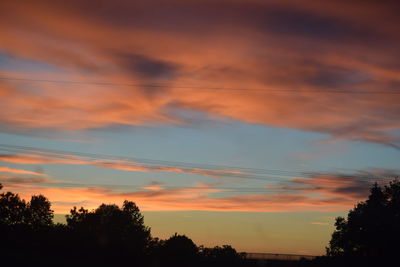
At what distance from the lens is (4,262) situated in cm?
5288

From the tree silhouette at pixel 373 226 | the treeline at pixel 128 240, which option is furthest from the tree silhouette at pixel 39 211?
the tree silhouette at pixel 373 226

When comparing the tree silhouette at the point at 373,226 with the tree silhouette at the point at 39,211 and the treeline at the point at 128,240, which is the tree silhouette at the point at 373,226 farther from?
the tree silhouette at the point at 39,211

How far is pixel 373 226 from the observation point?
111625 mm

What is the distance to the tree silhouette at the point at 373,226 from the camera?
349 feet

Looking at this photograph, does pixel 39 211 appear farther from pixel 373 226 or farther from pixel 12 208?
pixel 373 226

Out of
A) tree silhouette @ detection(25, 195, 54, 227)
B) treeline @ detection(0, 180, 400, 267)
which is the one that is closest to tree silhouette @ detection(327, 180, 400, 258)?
treeline @ detection(0, 180, 400, 267)

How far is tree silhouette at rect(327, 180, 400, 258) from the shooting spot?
106438 millimetres

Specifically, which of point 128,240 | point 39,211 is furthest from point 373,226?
point 39,211

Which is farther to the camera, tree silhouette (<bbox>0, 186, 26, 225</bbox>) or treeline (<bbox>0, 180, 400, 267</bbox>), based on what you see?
tree silhouette (<bbox>0, 186, 26, 225</bbox>)

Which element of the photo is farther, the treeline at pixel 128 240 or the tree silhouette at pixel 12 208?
the tree silhouette at pixel 12 208

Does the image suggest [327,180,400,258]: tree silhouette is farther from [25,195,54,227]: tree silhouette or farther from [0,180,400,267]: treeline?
[25,195,54,227]: tree silhouette

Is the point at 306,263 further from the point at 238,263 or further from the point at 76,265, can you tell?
the point at 76,265

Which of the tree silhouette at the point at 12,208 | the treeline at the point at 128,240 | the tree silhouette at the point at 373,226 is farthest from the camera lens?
the tree silhouette at the point at 12,208

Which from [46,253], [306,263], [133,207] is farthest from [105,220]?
[46,253]
